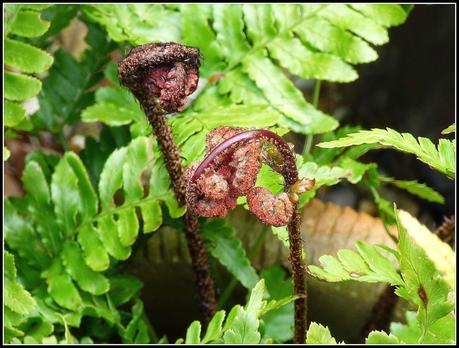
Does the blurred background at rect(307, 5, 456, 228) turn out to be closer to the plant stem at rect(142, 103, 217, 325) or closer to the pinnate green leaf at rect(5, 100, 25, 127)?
the plant stem at rect(142, 103, 217, 325)

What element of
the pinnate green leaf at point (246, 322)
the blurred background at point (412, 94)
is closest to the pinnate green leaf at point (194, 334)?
the pinnate green leaf at point (246, 322)

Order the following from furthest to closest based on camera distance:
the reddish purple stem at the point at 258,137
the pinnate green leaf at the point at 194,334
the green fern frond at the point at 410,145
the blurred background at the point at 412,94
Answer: the blurred background at the point at 412,94 < the pinnate green leaf at the point at 194,334 < the green fern frond at the point at 410,145 < the reddish purple stem at the point at 258,137

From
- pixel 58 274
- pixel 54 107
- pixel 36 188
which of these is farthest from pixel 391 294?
pixel 54 107

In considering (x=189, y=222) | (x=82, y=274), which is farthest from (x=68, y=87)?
(x=189, y=222)

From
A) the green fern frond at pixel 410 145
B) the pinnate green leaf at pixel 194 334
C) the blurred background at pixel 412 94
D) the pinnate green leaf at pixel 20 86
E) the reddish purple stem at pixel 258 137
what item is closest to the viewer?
the reddish purple stem at pixel 258 137

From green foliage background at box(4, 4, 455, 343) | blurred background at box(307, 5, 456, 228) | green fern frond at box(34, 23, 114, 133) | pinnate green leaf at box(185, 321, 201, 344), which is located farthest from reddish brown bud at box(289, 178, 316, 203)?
blurred background at box(307, 5, 456, 228)

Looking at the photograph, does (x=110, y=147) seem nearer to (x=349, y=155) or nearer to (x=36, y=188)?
(x=36, y=188)

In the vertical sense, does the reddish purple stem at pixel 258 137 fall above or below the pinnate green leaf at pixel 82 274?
above

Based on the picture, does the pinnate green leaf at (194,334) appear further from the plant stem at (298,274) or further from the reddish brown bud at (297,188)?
the reddish brown bud at (297,188)
